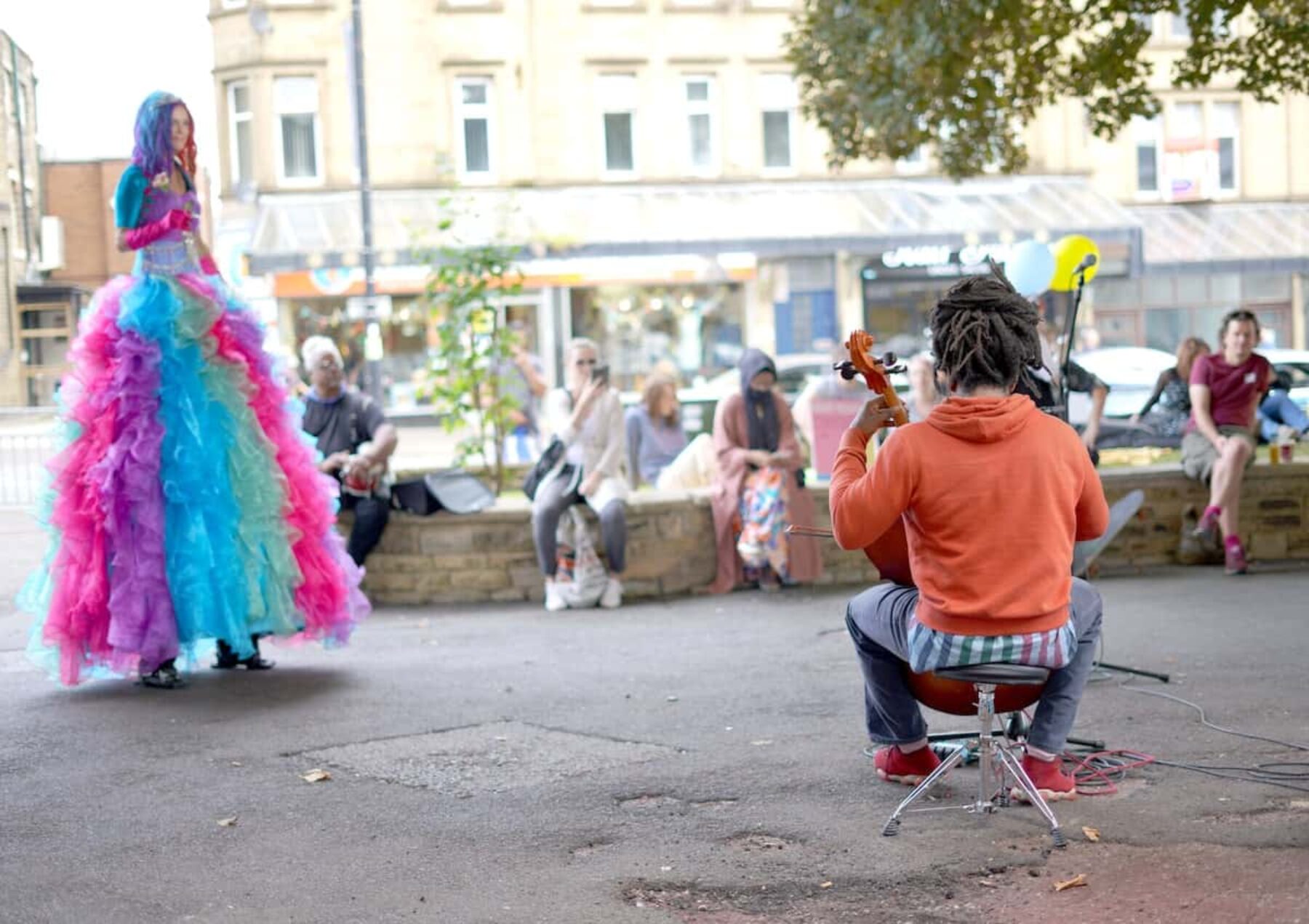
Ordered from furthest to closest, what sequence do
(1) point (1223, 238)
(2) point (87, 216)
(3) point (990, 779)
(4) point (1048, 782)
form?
(1) point (1223, 238), (2) point (87, 216), (4) point (1048, 782), (3) point (990, 779)

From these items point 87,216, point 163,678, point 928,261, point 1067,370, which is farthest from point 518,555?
point 928,261

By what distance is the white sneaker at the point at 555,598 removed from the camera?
1085cm

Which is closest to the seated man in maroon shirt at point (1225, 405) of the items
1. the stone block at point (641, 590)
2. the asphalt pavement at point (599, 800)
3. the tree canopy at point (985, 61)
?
the asphalt pavement at point (599, 800)

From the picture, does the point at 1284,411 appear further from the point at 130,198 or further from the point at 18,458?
the point at 18,458

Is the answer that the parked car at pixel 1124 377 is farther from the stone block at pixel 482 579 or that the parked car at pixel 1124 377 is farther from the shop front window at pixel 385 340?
the shop front window at pixel 385 340

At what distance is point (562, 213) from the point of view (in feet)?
109

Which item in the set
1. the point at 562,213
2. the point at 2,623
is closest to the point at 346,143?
the point at 562,213

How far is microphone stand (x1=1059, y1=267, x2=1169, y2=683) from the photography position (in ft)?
24.5

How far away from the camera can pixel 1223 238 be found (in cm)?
3678

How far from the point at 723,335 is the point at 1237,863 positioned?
98.3 feet

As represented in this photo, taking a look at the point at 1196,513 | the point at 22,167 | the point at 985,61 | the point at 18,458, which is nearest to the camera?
the point at 1196,513

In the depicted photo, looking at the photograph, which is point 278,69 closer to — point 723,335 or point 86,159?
point 723,335

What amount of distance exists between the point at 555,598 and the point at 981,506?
622 centimetres

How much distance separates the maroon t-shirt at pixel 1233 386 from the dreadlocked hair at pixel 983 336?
6990mm
